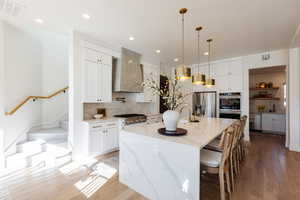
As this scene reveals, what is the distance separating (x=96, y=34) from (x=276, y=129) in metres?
7.16

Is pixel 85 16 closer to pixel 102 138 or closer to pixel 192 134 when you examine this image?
pixel 102 138

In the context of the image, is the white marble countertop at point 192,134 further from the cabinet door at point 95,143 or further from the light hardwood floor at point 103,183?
the cabinet door at point 95,143

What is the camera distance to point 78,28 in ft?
9.09

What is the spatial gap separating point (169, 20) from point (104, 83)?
213cm

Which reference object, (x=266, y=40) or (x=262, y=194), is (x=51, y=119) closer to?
(x=262, y=194)

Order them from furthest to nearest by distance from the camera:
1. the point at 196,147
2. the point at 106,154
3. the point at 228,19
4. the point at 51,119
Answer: the point at 51,119, the point at 106,154, the point at 228,19, the point at 196,147

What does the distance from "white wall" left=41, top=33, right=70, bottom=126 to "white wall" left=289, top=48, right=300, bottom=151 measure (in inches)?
245

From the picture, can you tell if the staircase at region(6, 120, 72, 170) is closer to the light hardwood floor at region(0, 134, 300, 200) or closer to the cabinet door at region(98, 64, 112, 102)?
the light hardwood floor at region(0, 134, 300, 200)

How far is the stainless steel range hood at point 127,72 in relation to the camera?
3.81 m

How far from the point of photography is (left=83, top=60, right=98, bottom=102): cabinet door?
3.09m

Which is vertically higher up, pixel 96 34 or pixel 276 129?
pixel 96 34

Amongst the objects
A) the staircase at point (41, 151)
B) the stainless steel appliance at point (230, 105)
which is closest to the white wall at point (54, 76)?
the staircase at point (41, 151)

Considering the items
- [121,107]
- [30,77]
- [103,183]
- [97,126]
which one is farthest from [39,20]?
[103,183]

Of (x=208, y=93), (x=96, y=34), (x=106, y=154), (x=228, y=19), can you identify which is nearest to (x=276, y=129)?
(x=208, y=93)
